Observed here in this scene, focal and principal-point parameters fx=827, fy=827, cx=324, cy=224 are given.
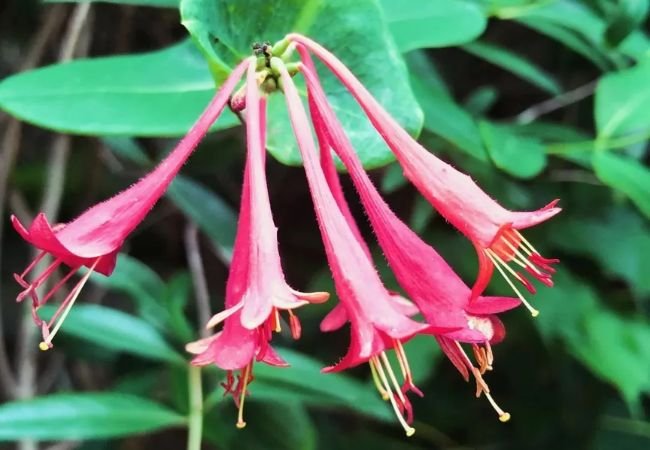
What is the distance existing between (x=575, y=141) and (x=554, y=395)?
1.21 feet

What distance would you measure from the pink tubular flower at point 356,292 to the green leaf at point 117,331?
32 centimetres

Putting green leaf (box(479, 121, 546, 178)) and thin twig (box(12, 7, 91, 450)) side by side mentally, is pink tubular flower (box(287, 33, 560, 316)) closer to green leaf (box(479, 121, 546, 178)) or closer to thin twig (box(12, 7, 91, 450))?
green leaf (box(479, 121, 546, 178))

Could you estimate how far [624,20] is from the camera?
73cm

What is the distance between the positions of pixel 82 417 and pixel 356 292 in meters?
0.34

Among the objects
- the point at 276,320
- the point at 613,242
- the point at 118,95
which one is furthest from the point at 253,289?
the point at 613,242

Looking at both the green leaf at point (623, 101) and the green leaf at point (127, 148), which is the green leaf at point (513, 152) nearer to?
the green leaf at point (623, 101)

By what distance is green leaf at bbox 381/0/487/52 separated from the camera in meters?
0.65

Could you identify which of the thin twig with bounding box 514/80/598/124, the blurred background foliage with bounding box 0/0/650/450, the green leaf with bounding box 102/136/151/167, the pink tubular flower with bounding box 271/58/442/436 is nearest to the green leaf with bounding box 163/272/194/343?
the blurred background foliage with bounding box 0/0/650/450

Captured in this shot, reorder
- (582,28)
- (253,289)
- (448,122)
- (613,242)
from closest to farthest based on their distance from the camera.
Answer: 1. (253,289)
2. (448,122)
3. (582,28)
4. (613,242)

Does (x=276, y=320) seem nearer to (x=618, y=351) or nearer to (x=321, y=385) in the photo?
(x=321, y=385)

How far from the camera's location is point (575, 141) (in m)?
0.82

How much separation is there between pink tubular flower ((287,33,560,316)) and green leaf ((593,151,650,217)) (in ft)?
0.66

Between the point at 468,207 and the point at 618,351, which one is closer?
the point at 468,207

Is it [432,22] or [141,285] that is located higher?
[432,22]
